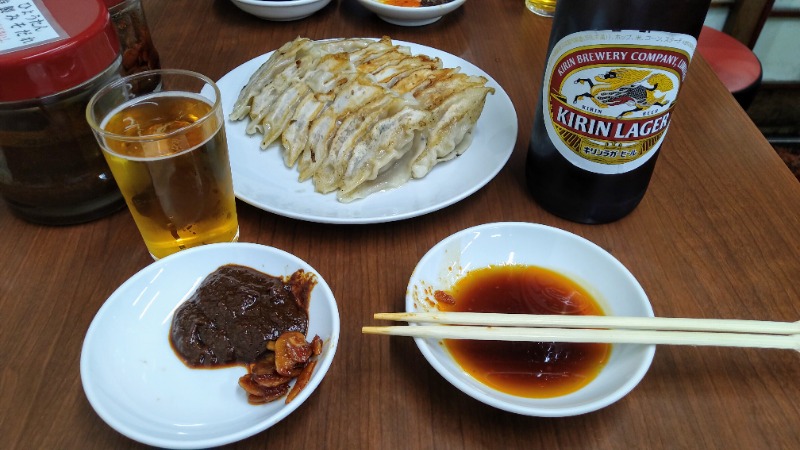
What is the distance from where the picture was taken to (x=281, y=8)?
1.73m

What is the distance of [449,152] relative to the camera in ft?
3.98

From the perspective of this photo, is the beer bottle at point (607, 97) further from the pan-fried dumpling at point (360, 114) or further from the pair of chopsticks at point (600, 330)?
the pair of chopsticks at point (600, 330)

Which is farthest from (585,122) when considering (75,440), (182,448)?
(75,440)

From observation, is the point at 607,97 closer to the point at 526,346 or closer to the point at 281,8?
the point at 526,346

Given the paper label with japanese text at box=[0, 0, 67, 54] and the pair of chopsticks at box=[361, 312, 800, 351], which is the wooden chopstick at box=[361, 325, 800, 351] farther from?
the paper label with japanese text at box=[0, 0, 67, 54]

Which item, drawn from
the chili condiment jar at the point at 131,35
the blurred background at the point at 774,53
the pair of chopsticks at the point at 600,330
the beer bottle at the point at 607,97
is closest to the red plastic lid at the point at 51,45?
the chili condiment jar at the point at 131,35

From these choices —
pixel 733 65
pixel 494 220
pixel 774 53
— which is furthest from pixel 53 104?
pixel 774 53

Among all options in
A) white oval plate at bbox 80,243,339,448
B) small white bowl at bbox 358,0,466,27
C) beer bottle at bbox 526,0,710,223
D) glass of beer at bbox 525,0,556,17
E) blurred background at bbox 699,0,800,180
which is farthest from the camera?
blurred background at bbox 699,0,800,180

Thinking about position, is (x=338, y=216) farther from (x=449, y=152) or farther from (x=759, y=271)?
(x=759, y=271)

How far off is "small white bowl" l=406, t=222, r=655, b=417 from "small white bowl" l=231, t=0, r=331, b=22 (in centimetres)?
109

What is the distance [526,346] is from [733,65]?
1.84 meters

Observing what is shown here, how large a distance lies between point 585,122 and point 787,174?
0.60 metres

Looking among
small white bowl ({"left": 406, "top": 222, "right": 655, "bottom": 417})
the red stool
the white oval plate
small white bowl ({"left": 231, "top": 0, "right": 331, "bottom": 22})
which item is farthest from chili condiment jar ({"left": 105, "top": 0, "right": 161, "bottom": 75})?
the red stool

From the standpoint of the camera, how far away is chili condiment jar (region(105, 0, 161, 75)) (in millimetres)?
1260
